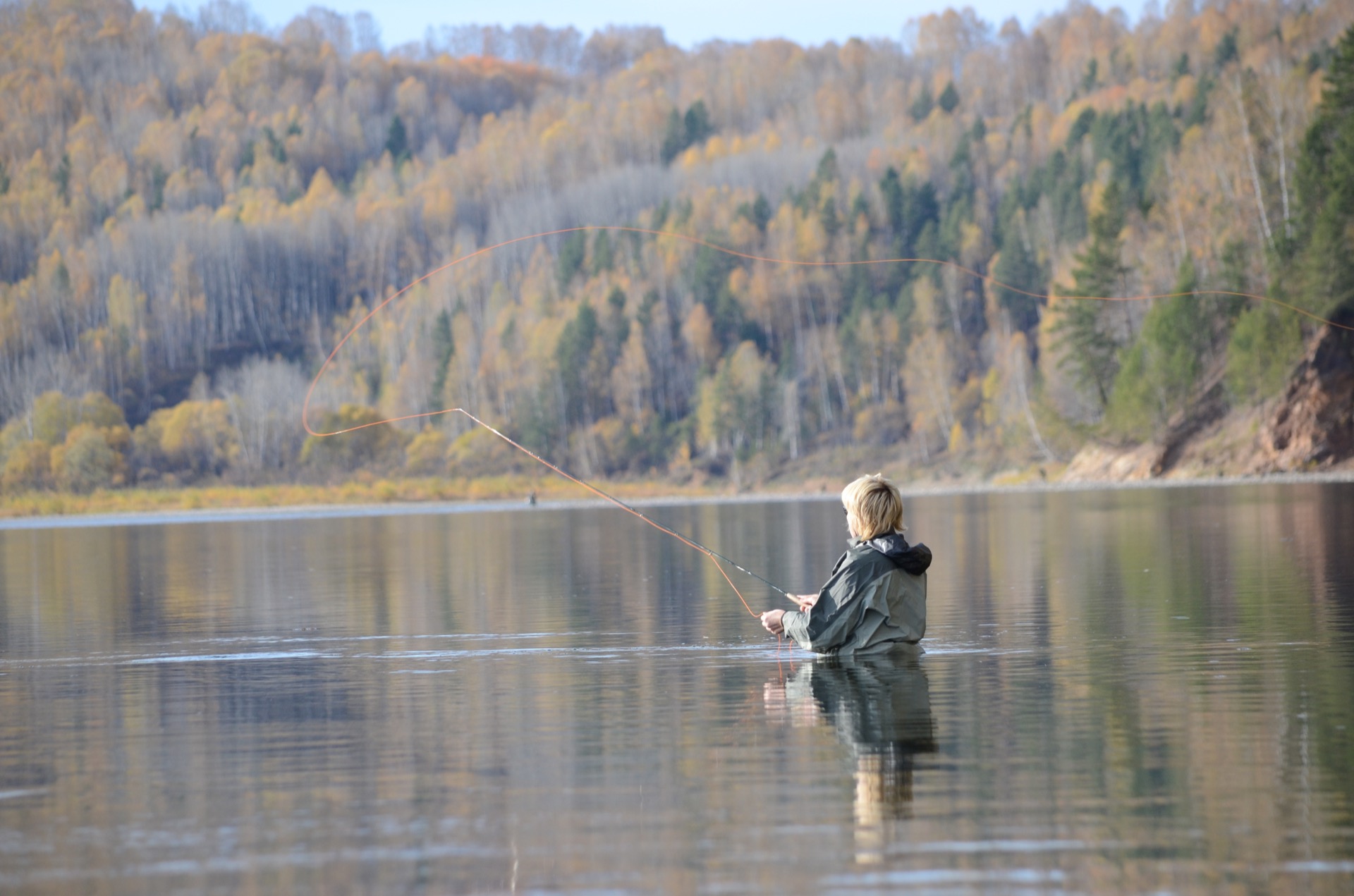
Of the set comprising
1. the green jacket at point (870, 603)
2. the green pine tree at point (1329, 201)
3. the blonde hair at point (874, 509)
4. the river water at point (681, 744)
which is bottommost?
the river water at point (681, 744)

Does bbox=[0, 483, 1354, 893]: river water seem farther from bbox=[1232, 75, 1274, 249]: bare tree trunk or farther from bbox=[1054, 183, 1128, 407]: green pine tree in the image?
bbox=[1054, 183, 1128, 407]: green pine tree

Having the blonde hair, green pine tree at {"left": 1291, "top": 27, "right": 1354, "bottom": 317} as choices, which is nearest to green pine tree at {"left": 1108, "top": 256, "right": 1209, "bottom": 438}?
green pine tree at {"left": 1291, "top": 27, "right": 1354, "bottom": 317}

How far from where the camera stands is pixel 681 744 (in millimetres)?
9906

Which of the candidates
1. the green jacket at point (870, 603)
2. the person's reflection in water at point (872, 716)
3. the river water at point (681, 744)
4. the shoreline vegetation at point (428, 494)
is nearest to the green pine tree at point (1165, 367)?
the shoreline vegetation at point (428, 494)

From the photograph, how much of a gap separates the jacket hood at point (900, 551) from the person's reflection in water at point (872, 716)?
931 mm

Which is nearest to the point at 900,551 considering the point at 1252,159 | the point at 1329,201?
the point at 1329,201

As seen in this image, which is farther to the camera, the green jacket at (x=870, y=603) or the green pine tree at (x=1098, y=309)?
the green pine tree at (x=1098, y=309)

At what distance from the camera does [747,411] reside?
12225cm

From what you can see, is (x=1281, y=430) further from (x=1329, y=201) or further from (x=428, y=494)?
(x=428, y=494)

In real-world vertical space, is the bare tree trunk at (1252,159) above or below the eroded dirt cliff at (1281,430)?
above

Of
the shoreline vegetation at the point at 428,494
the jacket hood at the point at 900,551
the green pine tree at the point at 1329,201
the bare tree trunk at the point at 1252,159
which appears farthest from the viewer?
the shoreline vegetation at the point at 428,494

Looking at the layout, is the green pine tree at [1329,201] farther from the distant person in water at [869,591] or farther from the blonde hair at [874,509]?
the blonde hair at [874,509]

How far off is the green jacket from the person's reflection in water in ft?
0.86

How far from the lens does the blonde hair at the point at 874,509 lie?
11977 millimetres
